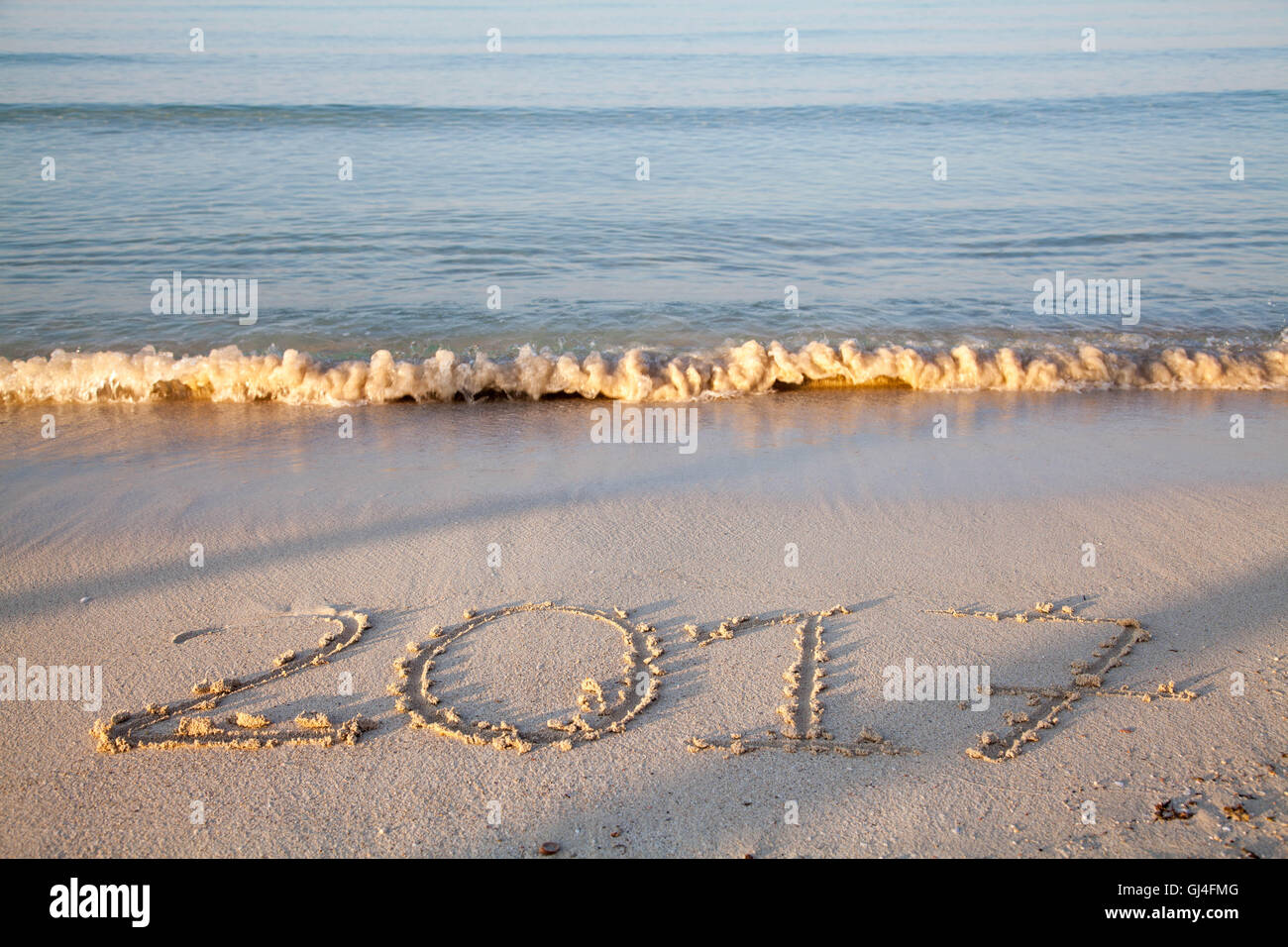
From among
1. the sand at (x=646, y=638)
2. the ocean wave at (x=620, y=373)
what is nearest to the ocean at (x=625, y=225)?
the ocean wave at (x=620, y=373)

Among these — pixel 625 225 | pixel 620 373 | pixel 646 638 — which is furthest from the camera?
pixel 625 225

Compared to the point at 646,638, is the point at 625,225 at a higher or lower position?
higher

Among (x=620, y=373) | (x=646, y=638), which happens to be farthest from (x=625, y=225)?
(x=646, y=638)

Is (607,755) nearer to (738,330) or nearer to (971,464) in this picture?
(971,464)

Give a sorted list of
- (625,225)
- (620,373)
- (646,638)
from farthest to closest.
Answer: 1. (625,225)
2. (620,373)
3. (646,638)

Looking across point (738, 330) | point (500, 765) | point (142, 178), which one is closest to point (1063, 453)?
point (738, 330)

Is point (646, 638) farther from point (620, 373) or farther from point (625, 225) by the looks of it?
point (625, 225)

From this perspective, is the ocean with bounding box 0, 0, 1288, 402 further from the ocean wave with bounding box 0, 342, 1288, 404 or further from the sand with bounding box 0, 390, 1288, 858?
the sand with bounding box 0, 390, 1288, 858

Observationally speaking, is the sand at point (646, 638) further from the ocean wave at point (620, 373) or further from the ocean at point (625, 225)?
the ocean at point (625, 225)
